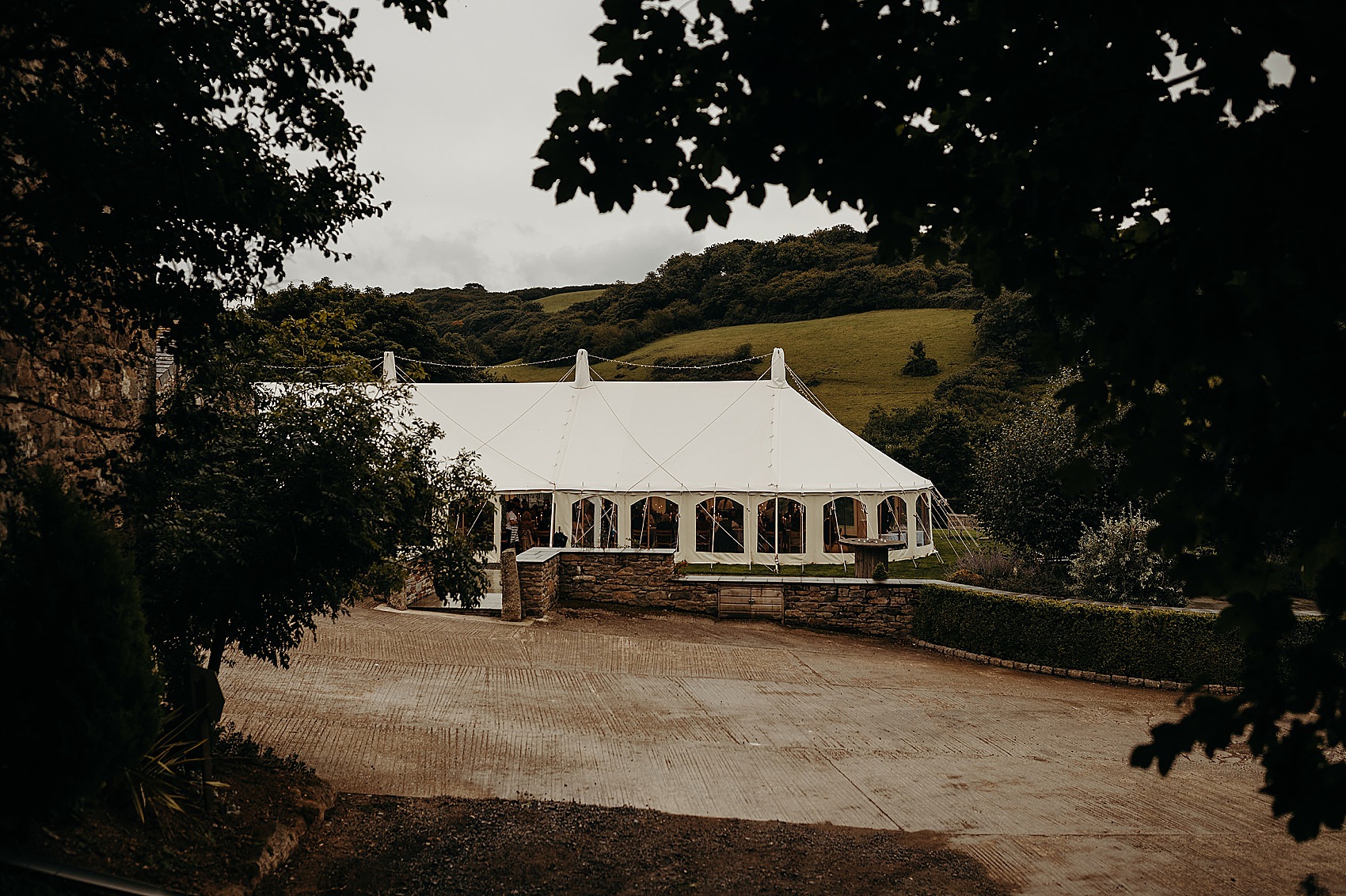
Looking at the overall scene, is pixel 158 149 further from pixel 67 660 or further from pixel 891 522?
pixel 891 522

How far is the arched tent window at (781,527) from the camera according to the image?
62.2 ft

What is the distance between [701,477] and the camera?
1902cm

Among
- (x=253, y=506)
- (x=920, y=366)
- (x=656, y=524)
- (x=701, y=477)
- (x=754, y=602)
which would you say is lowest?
(x=754, y=602)

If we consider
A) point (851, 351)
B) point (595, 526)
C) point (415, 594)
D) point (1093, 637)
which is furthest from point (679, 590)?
point (851, 351)

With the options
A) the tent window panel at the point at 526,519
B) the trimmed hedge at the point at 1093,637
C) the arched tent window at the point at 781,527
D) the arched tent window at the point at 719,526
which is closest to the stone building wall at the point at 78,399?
the trimmed hedge at the point at 1093,637

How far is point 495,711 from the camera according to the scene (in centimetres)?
880

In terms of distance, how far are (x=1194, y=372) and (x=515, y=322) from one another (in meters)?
64.7

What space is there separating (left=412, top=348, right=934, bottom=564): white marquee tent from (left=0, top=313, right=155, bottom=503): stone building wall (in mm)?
10812

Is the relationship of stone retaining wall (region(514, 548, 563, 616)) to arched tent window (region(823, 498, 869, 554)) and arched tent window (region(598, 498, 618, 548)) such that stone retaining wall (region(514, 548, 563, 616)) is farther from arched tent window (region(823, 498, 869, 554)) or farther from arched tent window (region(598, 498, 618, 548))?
arched tent window (region(823, 498, 869, 554))

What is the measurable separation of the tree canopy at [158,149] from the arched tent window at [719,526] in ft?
46.4

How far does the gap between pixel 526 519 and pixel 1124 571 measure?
12.0 metres

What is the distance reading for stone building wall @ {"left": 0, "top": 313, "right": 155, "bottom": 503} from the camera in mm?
5426

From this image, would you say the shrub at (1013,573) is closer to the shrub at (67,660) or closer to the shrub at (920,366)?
the shrub at (67,660)

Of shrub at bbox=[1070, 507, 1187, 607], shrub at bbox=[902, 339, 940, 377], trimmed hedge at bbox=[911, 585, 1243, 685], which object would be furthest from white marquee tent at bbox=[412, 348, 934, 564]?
shrub at bbox=[902, 339, 940, 377]
